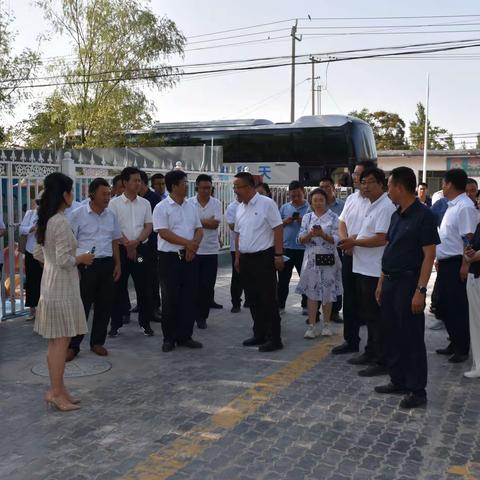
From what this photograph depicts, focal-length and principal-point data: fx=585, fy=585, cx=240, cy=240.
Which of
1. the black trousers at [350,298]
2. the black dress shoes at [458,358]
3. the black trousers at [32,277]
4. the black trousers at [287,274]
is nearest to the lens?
the black dress shoes at [458,358]

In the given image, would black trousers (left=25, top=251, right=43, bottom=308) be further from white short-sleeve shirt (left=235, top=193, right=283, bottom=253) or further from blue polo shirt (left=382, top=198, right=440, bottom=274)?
blue polo shirt (left=382, top=198, right=440, bottom=274)

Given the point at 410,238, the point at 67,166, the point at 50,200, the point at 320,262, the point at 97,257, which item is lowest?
the point at 320,262

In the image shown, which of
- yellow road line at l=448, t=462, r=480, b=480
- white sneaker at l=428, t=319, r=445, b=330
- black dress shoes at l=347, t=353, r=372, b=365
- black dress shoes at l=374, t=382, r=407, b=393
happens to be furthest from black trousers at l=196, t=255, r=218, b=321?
yellow road line at l=448, t=462, r=480, b=480

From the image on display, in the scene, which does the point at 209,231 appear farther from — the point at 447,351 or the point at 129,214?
the point at 447,351

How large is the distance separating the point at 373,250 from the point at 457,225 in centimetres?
96

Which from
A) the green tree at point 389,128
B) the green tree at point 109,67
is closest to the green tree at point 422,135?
the green tree at point 389,128

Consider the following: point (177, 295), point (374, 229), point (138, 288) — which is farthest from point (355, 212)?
point (138, 288)

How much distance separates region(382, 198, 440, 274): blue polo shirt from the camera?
13.2 feet

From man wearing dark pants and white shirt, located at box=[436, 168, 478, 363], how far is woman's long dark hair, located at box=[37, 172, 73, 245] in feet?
11.1

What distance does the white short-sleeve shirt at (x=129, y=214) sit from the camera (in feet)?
20.3

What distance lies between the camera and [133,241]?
617 centimetres

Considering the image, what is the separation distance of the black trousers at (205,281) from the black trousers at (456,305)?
2.62 metres

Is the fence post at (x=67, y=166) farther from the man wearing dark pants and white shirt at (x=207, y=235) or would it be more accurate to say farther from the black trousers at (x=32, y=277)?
the man wearing dark pants and white shirt at (x=207, y=235)

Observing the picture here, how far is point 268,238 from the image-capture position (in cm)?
573
